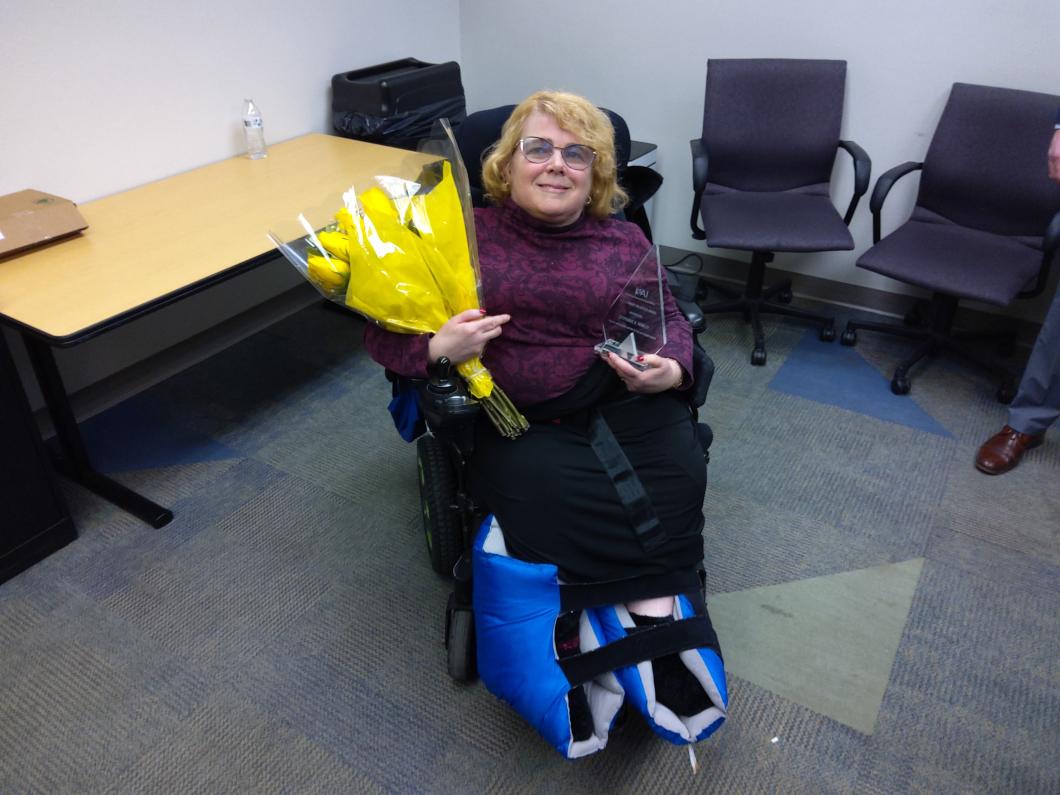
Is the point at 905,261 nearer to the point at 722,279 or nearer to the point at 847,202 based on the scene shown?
the point at 847,202

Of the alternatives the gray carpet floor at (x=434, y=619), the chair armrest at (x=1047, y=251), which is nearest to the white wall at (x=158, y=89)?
the gray carpet floor at (x=434, y=619)

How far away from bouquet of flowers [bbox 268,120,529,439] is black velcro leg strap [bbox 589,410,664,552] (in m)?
0.28

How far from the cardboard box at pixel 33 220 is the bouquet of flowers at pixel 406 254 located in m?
0.92

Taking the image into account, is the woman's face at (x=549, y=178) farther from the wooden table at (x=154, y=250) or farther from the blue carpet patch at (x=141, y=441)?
the blue carpet patch at (x=141, y=441)

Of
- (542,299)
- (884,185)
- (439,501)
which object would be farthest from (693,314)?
(884,185)

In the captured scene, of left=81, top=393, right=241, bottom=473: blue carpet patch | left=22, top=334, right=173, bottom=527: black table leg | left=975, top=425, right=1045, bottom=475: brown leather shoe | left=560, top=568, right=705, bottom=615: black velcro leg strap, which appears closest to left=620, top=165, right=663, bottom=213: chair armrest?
left=560, top=568, right=705, bottom=615: black velcro leg strap

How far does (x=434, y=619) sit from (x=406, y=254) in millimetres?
910

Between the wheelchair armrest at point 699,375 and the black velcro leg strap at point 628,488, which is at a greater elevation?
the wheelchair armrest at point 699,375

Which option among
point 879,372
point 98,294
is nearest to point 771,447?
point 879,372

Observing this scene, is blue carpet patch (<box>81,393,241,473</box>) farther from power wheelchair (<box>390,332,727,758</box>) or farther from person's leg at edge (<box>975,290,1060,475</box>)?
person's leg at edge (<box>975,290,1060,475</box>)

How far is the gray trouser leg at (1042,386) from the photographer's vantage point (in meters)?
2.20

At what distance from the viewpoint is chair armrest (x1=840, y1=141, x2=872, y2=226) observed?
8.92ft

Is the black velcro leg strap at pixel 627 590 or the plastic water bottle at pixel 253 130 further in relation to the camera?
the plastic water bottle at pixel 253 130

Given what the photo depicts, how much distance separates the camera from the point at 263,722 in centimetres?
163
